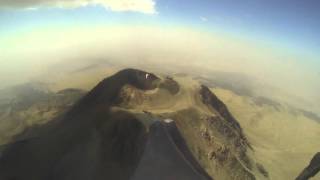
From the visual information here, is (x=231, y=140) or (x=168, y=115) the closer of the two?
(x=168, y=115)

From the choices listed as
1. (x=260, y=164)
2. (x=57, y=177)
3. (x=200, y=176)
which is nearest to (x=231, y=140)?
(x=260, y=164)

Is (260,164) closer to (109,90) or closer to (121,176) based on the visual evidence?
(109,90)

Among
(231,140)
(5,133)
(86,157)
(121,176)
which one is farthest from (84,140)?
(5,133)

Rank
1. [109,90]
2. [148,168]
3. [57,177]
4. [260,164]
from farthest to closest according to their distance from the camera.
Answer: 1. [260,164]
2. [109,90]
3. [57,177]
4. [148,168]

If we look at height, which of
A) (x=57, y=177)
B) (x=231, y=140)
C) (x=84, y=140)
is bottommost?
(x=231, y=140)

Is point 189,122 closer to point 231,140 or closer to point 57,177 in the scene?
point 231,140

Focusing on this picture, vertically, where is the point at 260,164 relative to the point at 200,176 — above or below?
below

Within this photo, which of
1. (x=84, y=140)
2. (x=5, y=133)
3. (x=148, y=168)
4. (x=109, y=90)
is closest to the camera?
(x=148, y=168)
